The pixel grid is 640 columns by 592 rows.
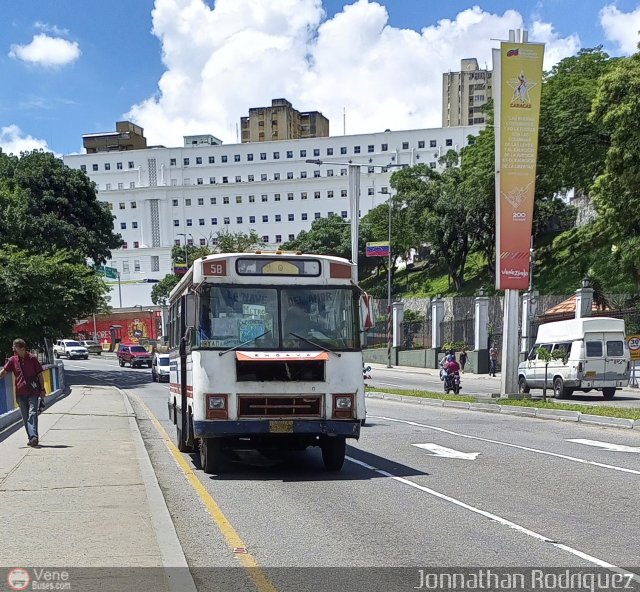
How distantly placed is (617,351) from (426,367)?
28151mm

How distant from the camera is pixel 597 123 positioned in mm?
38562

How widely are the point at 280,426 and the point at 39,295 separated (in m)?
31.6

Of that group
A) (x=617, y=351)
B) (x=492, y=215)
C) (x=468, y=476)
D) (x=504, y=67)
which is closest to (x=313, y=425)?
(x=468, y=476)

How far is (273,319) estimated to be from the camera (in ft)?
36.6

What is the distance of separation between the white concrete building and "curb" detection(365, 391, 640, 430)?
99.2 metres

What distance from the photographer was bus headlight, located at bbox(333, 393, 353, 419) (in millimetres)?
10969

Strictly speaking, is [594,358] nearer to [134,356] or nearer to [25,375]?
[25,375]

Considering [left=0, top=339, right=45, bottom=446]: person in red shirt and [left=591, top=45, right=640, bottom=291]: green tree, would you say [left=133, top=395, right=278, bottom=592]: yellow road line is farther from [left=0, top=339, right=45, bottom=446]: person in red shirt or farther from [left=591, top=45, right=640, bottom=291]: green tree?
[left=591, top=45, right=640, bottom=291]: green tree

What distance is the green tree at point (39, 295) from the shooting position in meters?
38.6

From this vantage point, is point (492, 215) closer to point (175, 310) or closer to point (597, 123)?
point (597, 123)

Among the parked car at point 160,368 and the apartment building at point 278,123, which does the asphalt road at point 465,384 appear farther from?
the apartment building at point 278,123

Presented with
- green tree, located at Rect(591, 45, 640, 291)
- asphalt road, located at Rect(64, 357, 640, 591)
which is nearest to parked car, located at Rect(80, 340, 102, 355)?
green tree, located at Rect(591, 45, 640, 291)

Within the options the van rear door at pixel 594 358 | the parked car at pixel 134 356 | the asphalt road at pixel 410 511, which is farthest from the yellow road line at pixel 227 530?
the parked car at pixel 134 356

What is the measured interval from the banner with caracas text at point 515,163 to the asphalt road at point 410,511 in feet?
28.0
